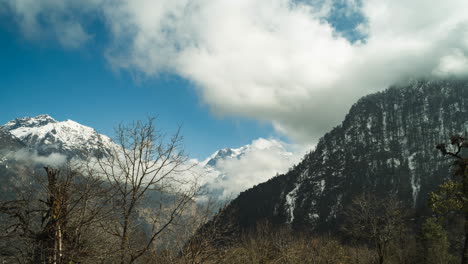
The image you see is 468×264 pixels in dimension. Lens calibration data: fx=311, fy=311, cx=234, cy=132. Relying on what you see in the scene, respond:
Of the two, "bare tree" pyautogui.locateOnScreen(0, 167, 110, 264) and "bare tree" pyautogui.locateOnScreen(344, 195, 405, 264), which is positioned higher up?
"bare tree" pyautogui.locateOnScreen(344, 195, 405, 264)

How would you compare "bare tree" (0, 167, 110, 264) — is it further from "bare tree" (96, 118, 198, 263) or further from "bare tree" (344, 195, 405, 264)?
"bare tree" (344, 195, 405, 264)

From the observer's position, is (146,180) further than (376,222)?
No

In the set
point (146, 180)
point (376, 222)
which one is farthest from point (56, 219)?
point (376, 222)

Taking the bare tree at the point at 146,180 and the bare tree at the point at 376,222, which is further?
the bare tree at the point at 376,222

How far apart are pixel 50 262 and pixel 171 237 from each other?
7.60 m

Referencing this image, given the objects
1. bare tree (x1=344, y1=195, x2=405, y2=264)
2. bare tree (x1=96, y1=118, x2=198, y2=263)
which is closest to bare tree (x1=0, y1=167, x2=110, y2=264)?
bare tree (x1=96, y1=118, x2=198, y2=263)

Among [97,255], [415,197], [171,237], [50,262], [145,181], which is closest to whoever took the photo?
[50,262]

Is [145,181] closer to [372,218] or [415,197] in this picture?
[372,218]

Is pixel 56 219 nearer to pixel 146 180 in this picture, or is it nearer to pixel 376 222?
pixel 146 180

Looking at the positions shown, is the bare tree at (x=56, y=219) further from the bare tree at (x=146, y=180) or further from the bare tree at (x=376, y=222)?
the bare tree at (x=376, y=222)

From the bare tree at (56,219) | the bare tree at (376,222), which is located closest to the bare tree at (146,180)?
the bare tree at (56,219)

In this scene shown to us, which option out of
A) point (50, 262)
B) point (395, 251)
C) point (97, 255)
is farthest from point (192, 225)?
point (395, 251)

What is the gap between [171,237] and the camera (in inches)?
681

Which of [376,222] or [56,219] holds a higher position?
[376,222]
